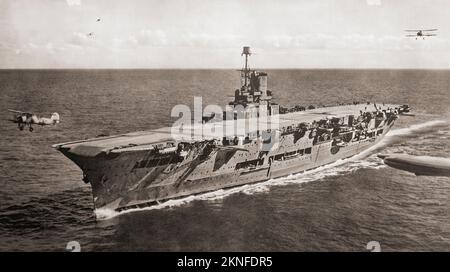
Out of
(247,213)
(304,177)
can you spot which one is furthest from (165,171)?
(304,177)

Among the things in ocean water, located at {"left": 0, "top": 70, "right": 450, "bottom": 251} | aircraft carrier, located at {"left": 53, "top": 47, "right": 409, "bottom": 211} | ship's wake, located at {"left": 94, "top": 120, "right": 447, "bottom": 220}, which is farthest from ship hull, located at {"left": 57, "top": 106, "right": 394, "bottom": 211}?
ocean water, located at {"left": 0, "top": 70, "right": 450, "bottom": 251}

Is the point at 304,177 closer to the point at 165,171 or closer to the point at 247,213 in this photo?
the point at 247,213

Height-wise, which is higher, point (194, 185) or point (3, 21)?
point (3, 21)

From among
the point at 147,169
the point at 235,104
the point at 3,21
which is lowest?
the point at 147,169

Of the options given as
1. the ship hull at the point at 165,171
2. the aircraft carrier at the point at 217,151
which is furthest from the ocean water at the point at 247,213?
the aircraft carrier at the point at 217,151
